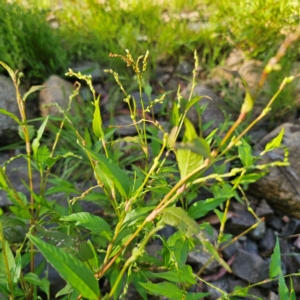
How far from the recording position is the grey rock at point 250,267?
5.87 feet

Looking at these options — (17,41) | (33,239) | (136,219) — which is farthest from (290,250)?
(17,41)

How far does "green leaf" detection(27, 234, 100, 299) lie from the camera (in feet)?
2.39

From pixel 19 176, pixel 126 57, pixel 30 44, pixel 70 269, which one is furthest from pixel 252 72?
pixel 70 269

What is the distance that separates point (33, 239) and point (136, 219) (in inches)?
14.0

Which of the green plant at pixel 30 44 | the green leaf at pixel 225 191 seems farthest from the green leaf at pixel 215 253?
the green plant at pixel 30 44

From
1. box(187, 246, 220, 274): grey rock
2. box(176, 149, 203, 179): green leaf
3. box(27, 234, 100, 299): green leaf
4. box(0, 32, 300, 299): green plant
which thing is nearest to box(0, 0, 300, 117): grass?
box(187, 246, 220, 274): grey rock

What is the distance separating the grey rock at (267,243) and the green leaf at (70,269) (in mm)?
1394

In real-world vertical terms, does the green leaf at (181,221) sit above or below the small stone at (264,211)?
above

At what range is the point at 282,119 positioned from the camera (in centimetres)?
244

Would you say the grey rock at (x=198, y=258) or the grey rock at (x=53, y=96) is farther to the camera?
the grey rock at (x=53, y=96)

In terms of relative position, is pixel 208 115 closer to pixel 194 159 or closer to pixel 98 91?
pixel 98 91

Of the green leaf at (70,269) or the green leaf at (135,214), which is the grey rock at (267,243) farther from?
the green leaf at (70,269)

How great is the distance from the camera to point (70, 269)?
0.75 metres

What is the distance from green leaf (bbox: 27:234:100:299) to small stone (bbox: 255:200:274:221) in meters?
1.45
